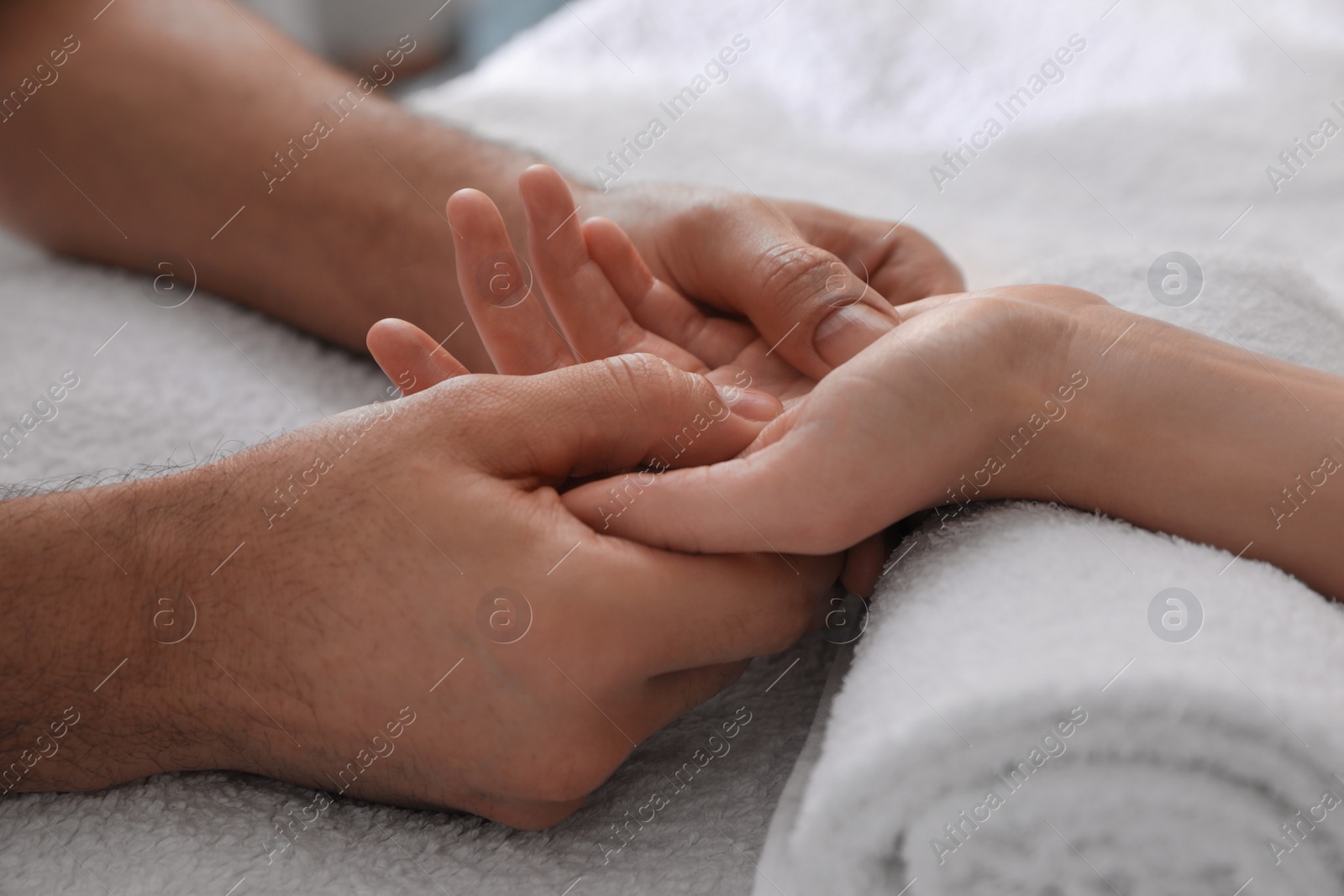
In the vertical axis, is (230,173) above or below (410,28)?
below

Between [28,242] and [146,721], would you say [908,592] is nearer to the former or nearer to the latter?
[146,721]

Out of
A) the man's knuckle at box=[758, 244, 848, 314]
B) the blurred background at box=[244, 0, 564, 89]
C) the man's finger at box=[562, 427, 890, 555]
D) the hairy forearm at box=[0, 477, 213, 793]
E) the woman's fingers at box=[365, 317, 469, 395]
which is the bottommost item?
the hairy forearm at box=[0, 477, 213, 793]

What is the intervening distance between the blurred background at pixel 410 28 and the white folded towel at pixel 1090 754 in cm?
244

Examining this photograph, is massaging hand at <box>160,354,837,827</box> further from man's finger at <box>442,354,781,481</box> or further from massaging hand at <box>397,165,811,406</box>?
massaging hand at <box>397,165,811,406</box>

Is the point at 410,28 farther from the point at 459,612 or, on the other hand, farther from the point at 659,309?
the point at 459,612

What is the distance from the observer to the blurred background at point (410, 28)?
259cm

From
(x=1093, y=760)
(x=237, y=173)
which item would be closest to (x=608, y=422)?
(x=1093, y=760)

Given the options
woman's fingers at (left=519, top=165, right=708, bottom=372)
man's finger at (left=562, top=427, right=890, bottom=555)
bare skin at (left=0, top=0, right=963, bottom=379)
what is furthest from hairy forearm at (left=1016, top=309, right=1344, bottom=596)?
bare skin at (left=0, top=0, right=963, bottom=379)

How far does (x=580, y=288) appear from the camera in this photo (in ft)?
2.76

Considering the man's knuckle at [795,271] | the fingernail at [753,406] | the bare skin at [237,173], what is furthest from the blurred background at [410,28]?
the fingernail at [753,406]

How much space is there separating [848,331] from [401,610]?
1.23 feet

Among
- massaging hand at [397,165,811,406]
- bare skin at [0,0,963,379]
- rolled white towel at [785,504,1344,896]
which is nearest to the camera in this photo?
rolled white towel at [785,504,1344,896]

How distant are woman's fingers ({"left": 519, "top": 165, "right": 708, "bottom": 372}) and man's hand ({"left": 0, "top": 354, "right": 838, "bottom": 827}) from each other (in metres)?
0.22

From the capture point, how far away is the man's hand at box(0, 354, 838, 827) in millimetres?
545
